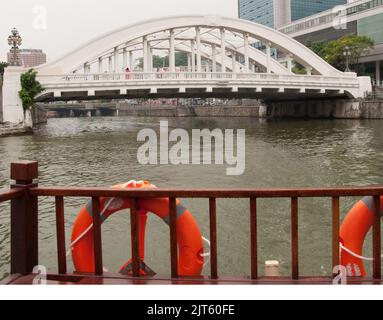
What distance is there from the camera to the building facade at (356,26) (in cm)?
5326

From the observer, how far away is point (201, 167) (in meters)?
14.2

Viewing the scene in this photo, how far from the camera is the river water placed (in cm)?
611

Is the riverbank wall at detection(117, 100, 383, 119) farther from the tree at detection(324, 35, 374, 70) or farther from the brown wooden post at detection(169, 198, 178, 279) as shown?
the brown wooden post at detection(169, 198, 178, 279)

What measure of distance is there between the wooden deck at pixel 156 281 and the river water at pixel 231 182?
6.51 feet

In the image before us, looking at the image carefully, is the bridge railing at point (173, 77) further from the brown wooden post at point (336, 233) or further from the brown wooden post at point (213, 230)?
the brown wooden post at point (336, 233)

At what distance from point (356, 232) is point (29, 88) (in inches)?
1089

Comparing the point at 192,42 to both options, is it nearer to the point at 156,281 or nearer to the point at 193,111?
the point at 193,111

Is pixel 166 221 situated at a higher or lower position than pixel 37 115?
lower

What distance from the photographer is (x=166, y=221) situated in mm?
3625

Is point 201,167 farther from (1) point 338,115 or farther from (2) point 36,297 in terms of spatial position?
(1) point 338,115

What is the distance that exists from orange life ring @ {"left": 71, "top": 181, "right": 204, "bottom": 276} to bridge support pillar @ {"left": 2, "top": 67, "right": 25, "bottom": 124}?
A: 27082 millimetres

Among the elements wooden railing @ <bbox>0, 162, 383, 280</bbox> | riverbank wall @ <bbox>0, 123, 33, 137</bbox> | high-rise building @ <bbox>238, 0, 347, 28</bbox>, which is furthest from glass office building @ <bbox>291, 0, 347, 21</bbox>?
wooden railing @ <bbox>0, 162, 383, 280</bbox>

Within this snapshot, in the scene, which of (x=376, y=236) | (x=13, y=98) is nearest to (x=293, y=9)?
(x=13, y=98)
